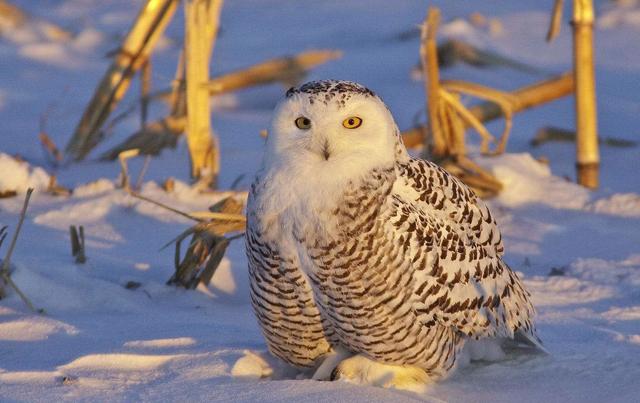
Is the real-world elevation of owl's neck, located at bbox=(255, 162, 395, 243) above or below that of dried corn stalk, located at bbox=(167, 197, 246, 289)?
A: above

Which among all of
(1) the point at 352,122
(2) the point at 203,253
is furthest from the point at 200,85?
(1) the point at 352,122

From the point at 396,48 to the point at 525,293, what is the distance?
5.69m

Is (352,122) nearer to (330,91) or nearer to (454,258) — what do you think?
(330,91)

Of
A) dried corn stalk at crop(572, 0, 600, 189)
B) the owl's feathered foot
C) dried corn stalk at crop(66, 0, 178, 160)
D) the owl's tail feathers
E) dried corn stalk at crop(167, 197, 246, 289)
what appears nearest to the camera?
the owl's feathered foot

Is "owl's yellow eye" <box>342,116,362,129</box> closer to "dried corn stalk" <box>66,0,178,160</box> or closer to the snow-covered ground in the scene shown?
the snow-covered ground

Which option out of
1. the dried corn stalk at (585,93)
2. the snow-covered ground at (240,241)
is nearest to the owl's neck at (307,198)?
the snow-covered ground at (240,241)

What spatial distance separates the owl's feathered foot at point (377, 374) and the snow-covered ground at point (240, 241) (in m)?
0.11

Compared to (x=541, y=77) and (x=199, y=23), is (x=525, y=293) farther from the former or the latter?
(x=541, y=77)

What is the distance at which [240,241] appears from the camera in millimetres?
5504

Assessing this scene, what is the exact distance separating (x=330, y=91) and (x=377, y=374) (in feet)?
2.84

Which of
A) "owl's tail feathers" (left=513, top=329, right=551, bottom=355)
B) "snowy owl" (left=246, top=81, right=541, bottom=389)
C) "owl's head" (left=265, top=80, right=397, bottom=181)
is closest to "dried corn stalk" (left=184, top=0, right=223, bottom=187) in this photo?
"owl's tail feathers" (left=513, top=329, right=551, bottom=355)

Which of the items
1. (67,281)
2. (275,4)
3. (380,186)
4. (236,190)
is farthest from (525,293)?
(275,4)

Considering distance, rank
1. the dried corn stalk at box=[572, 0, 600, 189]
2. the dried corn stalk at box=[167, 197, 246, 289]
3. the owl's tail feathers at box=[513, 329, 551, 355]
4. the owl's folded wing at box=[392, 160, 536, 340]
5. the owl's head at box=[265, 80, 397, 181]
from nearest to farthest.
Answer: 1. the owl's head at box=[265, 80, 397, 181]
2. the owl's folded wing at box=[392, 160, 536, 340]
3. the owl's tail feathers at box=[513, 329, 551, 355]
4. the dried corn stalk at box=[167, 197, 246, 289]
5. the dried corn stalk at box=[572, 0, 600, 189]

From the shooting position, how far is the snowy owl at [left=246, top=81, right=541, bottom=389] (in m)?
3.38
